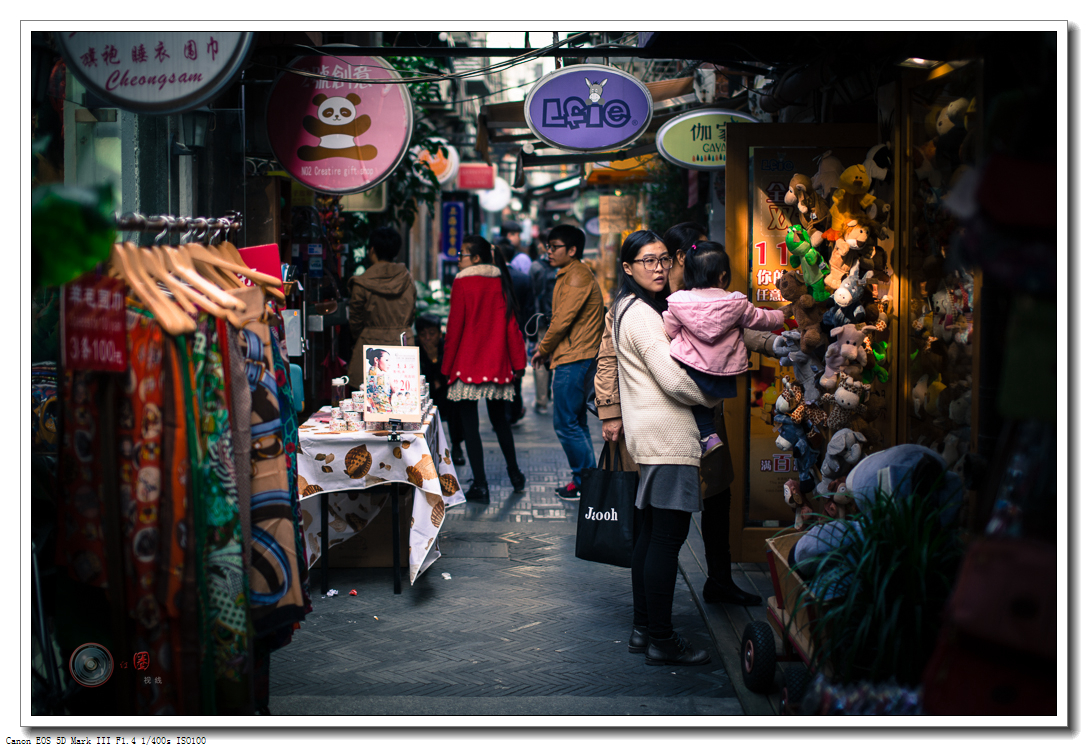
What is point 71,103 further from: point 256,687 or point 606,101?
point 606,101

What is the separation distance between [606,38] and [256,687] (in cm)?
652

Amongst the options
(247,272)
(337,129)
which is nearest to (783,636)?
(247,272)

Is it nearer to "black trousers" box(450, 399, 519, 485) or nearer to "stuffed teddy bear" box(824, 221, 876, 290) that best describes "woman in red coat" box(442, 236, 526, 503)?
"black trousers" box(450, 399, 519, 485)

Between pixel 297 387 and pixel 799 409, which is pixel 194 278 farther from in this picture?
pixel 799 409

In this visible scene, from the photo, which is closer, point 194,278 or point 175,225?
point 194,278

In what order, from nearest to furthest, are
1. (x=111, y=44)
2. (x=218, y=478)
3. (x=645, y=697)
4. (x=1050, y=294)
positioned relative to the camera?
(x=1050, y=294) → (x=218, y=478) → (x=111, y=44) → (x=645, y=697)

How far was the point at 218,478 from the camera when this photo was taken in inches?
102

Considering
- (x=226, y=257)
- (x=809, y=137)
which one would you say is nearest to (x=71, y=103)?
(x=226, y=257)

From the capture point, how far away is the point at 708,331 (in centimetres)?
394

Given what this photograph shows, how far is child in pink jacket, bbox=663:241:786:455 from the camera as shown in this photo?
3943mm

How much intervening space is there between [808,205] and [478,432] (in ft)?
11.0

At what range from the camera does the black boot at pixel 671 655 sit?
4.20 meters

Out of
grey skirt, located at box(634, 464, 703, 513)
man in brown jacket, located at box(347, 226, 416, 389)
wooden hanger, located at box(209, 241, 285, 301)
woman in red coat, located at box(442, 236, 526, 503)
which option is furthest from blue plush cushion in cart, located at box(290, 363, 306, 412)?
man in brown jacket, located at box(347, 226, 416, 389)

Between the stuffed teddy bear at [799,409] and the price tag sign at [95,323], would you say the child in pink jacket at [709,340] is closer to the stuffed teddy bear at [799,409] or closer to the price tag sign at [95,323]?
the stuffed teddy bear at [799,409]
